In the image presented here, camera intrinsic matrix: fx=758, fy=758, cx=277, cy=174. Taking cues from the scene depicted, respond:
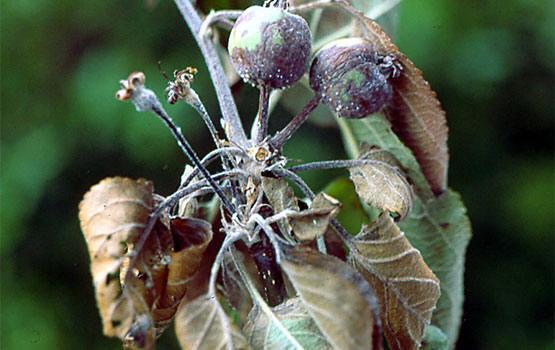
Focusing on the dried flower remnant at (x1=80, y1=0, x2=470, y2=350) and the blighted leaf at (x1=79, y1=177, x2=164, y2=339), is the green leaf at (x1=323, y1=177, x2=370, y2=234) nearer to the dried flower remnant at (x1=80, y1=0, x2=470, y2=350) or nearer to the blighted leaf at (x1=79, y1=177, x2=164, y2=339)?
the dried flower remnant at (x1=80, y1=0, x2=470, y2=350)

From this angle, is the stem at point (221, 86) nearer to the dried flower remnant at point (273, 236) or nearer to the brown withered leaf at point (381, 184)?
the dried flower remnant at point (273, 236)

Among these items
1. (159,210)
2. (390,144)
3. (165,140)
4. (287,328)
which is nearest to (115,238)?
(159,210)

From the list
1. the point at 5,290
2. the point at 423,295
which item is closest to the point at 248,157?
the point at 423,295

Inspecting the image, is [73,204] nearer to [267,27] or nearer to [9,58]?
[9,58]

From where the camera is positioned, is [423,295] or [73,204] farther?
A: [73,204]

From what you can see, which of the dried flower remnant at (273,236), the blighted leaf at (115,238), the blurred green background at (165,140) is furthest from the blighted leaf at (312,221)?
the blurred green background at (165,140)

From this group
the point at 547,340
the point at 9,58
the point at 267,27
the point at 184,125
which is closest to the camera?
the point at 267,27
